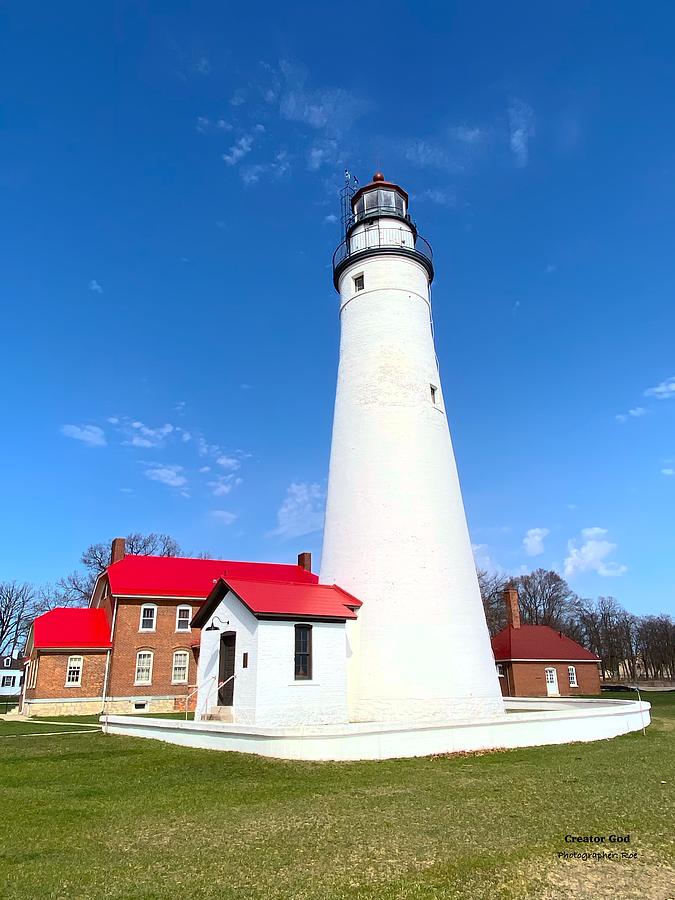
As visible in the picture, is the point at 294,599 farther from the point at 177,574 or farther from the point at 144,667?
the point at 177,574

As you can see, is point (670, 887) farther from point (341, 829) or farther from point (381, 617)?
point (381, 617)

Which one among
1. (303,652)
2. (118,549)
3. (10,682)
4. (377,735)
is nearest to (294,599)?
(303,652)

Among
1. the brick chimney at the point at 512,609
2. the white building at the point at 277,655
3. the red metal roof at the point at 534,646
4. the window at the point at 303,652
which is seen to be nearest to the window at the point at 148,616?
the white building at the point at 277,655

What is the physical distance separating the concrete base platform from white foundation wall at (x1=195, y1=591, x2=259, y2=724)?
0.71m

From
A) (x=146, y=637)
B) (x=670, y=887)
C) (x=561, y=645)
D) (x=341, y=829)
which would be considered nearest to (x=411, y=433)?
(x=341, y=829)

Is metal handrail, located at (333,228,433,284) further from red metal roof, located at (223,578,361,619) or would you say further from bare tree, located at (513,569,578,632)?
bare tree, located at (513,569,578,632)

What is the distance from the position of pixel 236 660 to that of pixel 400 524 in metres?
5.61

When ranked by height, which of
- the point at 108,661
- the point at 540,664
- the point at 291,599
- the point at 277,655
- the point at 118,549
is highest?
the point at 118,549

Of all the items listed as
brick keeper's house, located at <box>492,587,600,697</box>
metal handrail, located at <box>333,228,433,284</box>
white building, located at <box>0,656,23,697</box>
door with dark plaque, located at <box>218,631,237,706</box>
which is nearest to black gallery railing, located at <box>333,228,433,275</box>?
metal handrail, located at <box>333,228,433,284</box>

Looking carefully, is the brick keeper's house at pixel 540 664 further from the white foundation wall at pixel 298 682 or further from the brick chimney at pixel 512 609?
the white foundation wall at pixel 298 682

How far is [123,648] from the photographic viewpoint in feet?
98.4

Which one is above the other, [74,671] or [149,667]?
[149,667]

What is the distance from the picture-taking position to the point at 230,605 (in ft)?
54.1

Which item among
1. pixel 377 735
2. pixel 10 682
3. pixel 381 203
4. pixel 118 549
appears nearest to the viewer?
pixel 377 735
